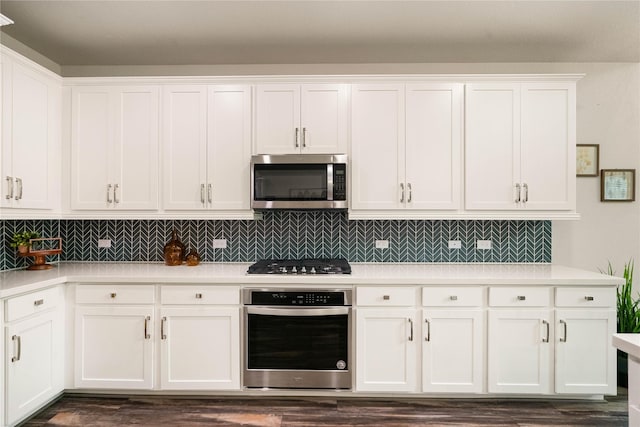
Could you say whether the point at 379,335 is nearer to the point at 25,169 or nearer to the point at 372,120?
the point at 372,120

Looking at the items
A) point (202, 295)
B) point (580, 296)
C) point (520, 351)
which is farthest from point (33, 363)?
point (580, 296)

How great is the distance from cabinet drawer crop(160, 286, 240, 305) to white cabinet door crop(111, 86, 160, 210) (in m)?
0.71

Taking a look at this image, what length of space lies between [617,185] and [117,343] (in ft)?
13.6

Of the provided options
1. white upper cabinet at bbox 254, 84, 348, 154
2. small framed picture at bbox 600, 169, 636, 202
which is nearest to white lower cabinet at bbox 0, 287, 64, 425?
white upper cabinet at bbox 254, 84, 348, 154

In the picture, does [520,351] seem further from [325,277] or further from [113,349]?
[113,349]

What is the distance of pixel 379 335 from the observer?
2.56 metres

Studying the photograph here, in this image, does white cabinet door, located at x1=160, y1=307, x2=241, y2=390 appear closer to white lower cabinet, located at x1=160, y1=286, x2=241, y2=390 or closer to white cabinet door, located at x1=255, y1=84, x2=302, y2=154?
white lower cabinet, located at x1=160, y1=286, x2=241, y2=390

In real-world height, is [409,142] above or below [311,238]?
above

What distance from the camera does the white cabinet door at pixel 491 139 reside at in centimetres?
282

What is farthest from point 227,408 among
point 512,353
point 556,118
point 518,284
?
point 556,118

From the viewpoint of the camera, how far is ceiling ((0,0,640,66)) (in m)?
2.47

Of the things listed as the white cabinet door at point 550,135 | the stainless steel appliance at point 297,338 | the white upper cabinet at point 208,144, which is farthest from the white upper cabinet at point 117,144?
the white cabinet door at point 550,135

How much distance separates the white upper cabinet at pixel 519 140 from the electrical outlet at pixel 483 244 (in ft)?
1.64

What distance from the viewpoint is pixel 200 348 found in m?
2.58
